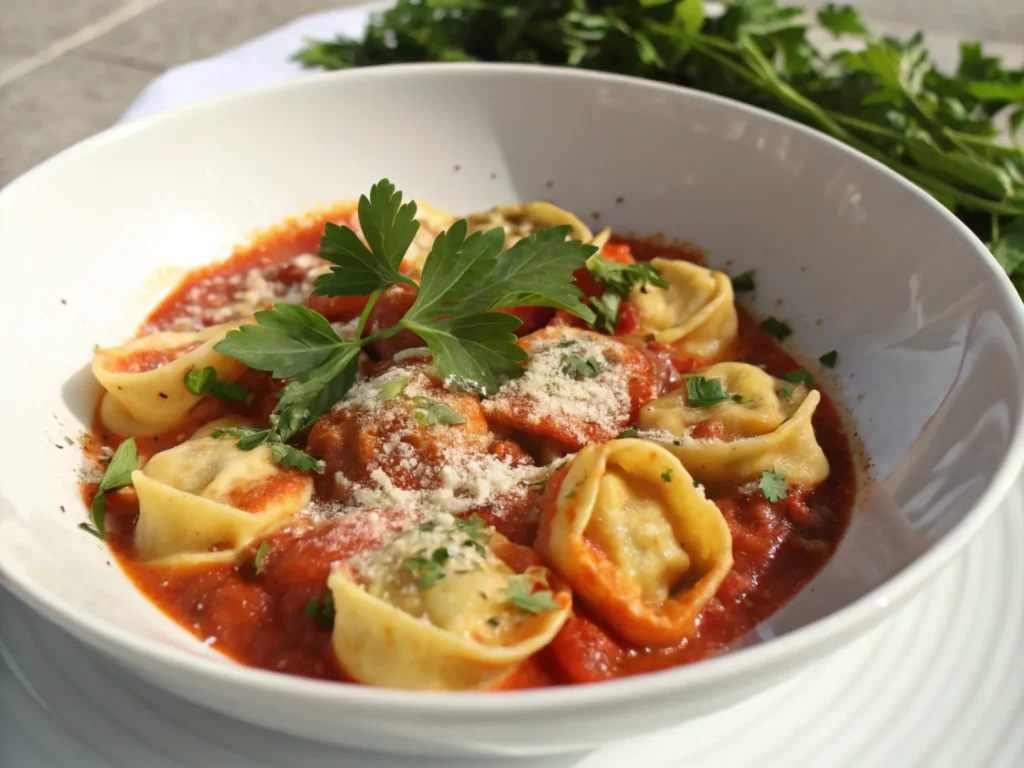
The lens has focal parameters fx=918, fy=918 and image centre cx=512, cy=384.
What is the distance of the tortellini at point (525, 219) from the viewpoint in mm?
4484

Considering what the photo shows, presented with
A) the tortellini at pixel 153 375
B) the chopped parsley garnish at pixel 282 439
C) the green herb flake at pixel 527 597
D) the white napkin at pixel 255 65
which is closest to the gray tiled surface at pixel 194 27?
the white napkin at pixel 255 65

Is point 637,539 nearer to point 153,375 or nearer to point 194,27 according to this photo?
point 153,375

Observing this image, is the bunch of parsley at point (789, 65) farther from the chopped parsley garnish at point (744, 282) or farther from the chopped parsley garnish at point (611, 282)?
the chopped parsley garnish at point (611, 282)

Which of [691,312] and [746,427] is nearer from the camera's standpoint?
[746,427]

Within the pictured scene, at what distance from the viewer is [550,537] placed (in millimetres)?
2922

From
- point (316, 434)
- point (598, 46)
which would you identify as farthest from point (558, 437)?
point (598, 46)

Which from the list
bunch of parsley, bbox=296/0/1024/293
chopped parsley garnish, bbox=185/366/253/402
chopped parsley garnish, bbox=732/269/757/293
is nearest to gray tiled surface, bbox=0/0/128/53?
bunch of parsley, bbox=296/0/1024/293

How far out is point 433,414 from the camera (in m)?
3.22

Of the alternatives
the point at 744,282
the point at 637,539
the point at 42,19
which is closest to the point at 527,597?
the point at 637,539

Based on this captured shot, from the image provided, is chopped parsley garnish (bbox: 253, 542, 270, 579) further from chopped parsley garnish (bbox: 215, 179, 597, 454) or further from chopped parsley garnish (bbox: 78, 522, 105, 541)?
chopped parsley garnish (bbox: 78, 522, 105, 541)

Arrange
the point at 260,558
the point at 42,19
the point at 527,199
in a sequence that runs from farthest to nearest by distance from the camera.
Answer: the point at 42,19 → the point at 527,199 → the point at 260,558

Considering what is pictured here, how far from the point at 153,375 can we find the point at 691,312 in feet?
7.50

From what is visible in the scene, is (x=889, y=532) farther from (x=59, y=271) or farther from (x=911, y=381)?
(x=59, y=271)

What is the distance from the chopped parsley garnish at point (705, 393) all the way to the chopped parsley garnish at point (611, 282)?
0.45m
